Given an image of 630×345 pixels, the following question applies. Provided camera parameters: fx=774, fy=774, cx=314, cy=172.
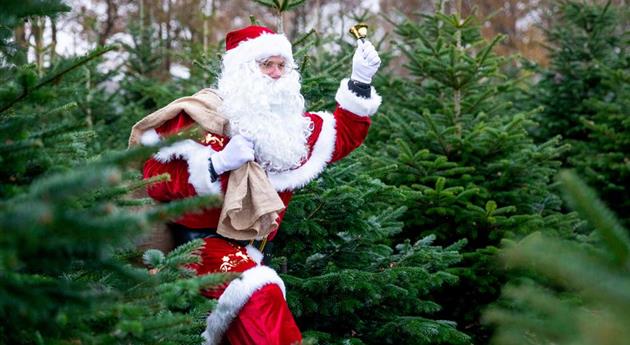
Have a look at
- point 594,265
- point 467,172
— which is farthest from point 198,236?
point 594,265

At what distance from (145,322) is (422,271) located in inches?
112

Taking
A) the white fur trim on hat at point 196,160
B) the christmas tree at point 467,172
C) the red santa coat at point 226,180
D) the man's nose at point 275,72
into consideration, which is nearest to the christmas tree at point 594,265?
the red santa coat at point 226,180

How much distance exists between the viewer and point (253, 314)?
12.7 feet

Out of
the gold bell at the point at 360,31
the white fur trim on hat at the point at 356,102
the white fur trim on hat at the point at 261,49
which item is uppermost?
the gold bell at the point at 360,31

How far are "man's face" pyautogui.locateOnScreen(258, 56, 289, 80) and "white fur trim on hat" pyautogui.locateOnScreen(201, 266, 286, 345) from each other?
128 cm

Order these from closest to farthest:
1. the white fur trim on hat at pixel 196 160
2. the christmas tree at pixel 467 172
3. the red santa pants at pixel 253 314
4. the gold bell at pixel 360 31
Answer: the red santa pants at pixel 253 314, the white fur trim on hat at pixel 196 160, the gold bell at pixel 360 31, the christmas tree at pixel 467 172

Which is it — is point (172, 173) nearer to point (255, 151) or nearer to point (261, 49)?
point (255, 151)

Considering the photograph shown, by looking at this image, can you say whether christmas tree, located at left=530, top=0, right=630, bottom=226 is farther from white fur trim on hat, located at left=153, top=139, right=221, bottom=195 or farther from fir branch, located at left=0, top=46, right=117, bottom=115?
fir branch, located at left=0, top=46, right=117, bottom=115

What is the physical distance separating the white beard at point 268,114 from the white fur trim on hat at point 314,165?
0.14ft

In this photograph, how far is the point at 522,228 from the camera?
5.93 meters

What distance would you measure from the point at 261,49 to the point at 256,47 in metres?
0.04

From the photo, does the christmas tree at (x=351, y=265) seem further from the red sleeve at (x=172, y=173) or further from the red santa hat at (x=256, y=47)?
the red sleeve at (x=172, y=173)

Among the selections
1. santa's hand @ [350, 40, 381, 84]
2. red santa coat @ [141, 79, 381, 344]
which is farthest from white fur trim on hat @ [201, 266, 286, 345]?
santa's hand @ [350, 40, 381, 84]

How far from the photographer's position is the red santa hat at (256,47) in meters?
4.70
